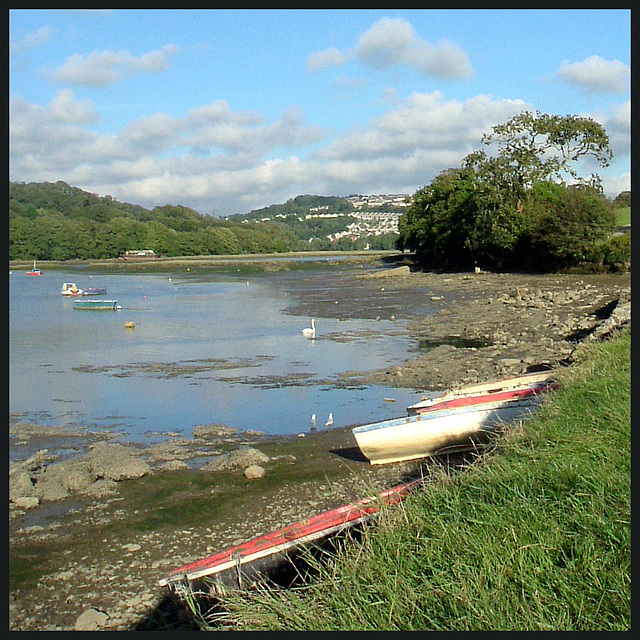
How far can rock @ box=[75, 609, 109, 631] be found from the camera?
5938 millimetres

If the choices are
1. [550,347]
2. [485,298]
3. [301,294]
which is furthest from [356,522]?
[301,294]

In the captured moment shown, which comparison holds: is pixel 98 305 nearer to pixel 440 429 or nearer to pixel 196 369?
pixel 196 369

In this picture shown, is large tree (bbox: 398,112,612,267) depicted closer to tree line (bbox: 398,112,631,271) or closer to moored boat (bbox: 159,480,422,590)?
tree line (bbox: 398,112,631,271)

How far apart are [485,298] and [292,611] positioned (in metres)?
31.3

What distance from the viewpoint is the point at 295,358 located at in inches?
805

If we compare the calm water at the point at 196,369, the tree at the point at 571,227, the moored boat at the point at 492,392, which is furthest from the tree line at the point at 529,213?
the moored boat at the point at 492,392

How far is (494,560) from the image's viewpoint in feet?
14.9

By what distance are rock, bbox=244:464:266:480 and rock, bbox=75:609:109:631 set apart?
11.7 feet

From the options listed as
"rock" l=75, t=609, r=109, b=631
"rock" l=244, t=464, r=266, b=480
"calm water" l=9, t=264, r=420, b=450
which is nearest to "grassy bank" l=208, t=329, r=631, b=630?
"rock" l=75, t=609, r=109, b=631

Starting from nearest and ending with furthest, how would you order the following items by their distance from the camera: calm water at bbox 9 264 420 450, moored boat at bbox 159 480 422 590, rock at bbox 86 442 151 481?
moored boat at bbox 159 480 422 590 < rock at bbox 86 442 151 481 < calm water at bbox 9 264 420 450

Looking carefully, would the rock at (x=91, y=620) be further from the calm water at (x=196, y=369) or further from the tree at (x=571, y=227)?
the tree at (x=571, y=227)

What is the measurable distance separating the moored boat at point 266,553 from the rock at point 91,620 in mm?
665

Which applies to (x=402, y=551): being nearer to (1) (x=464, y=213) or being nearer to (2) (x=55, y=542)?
(2) (x=55, y=542)

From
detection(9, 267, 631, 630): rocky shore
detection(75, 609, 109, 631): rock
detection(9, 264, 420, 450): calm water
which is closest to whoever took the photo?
detection(75, 609, 109, 631): rock
